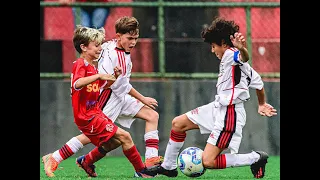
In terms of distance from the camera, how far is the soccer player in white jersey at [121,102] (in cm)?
852

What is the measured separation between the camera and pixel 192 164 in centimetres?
805

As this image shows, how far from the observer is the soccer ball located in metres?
8.04

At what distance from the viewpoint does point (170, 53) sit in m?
11.1

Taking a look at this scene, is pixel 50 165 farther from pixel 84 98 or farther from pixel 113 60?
pixel 113 60

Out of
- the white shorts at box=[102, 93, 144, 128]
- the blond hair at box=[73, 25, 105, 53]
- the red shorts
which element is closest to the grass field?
the red shorts

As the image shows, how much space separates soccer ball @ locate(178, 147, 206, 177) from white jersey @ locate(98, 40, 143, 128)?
89 cm

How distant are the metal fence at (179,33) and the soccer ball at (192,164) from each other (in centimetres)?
305

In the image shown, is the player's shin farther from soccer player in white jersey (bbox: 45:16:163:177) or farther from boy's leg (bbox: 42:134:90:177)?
boy's leg (bbox: 42:134:90:177)

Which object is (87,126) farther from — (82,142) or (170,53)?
(170,53)

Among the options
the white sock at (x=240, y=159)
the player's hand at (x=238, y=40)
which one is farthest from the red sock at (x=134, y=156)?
the player's hand at (x=238, y=40)

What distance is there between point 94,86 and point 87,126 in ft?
1.18
